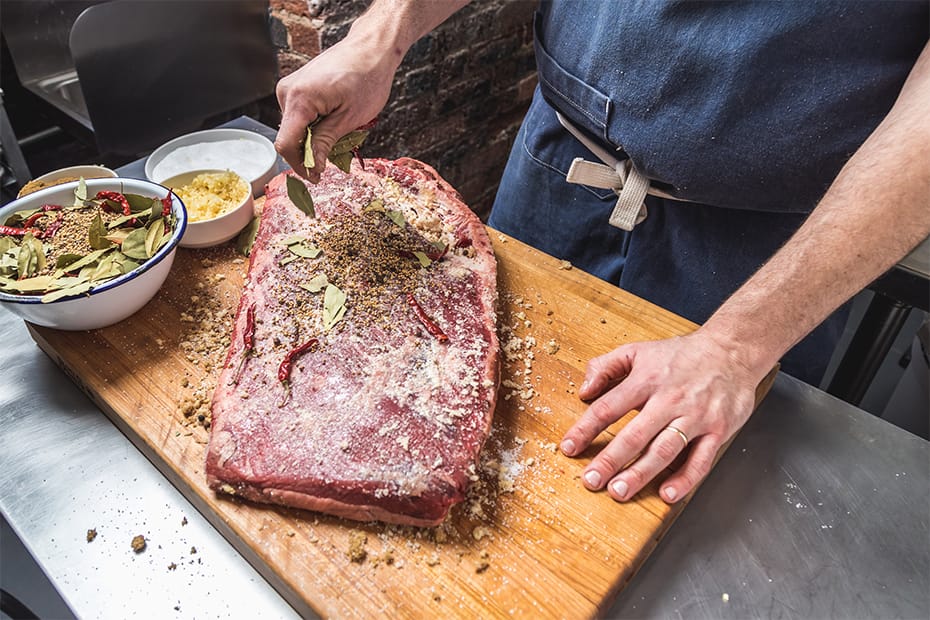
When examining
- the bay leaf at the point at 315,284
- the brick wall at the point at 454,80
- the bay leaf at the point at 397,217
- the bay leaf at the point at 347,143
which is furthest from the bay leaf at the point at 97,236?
the brick wall at the point at 454,80

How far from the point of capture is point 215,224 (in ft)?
5.62

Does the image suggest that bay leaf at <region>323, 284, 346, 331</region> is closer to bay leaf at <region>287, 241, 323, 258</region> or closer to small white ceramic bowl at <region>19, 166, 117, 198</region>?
bay leaf at <region>287, 241, 323, 258</region>

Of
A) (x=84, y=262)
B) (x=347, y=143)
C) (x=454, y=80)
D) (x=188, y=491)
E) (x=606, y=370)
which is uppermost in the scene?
(x=347, y=143)

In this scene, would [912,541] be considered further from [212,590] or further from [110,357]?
[110,357]

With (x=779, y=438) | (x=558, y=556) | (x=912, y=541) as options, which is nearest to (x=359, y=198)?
(x=558, y=556)

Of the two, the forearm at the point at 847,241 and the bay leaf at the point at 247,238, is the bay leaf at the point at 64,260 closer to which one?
the bay leaf at the point at 247,238

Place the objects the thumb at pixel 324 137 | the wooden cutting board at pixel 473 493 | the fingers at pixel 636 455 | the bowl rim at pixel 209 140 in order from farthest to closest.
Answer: the bowl rim at pixel 209 140 < the thumb at pixel 324 137 < the fingers at pixel 636 455 < the wooden cutting board at pixel 473 493

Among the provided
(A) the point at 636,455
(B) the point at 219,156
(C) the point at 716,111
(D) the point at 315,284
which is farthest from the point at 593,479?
(B) the point at 219,156

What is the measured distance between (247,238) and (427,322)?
2.20ft

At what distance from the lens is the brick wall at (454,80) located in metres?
2.47

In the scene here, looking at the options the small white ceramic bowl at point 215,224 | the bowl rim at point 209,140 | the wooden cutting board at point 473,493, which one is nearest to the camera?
the wooden cutting board at point 473,493

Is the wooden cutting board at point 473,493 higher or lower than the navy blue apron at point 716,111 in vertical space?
lower

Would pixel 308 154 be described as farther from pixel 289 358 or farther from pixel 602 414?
pixel 602 414

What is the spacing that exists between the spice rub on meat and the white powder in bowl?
0.19m
